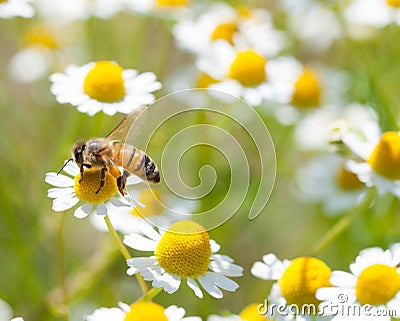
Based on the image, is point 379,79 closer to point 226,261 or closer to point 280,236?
point 280,236

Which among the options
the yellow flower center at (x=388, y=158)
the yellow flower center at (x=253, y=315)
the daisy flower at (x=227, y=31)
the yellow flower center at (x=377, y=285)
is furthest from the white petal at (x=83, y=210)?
the daisy flower at (x=227, y=31)

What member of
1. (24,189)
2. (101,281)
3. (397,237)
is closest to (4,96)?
(24,189)

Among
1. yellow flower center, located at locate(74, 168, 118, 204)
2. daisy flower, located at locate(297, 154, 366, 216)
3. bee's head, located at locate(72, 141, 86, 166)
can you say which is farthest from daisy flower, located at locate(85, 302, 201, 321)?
daisy flower, located at locate(297, 154, 366, 216)

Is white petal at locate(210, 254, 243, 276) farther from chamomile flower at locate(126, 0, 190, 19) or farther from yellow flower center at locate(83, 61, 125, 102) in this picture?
chamomile flower at locate(126, 0, 190, 19)

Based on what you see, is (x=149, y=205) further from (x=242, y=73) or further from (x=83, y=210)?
(x=242, y=73)

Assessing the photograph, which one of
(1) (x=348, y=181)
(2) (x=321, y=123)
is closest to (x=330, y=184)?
(1) (x=348, y=181)

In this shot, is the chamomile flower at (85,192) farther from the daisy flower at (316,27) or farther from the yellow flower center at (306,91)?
the daisy flower at (316,27)
